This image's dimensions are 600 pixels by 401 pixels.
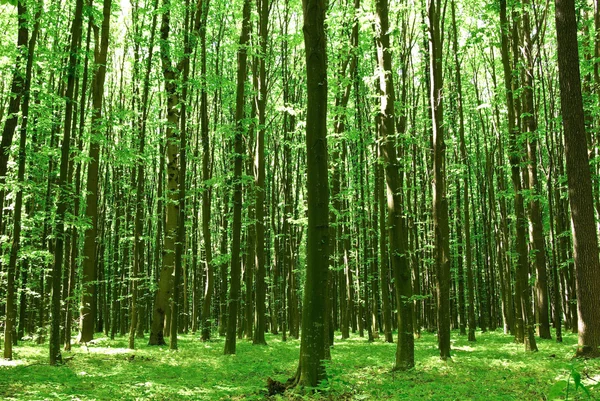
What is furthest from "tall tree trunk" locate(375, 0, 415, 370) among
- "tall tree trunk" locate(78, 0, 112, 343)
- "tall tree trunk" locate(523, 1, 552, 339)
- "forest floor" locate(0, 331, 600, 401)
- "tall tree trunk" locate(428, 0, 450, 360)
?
"tall tree trunk" locate(78, 0, 112, 343)

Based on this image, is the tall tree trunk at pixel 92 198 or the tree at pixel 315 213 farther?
the tall tree trunk at pixel 92 198

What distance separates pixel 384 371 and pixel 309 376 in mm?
5025

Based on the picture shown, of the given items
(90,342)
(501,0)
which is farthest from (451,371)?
(90,342)

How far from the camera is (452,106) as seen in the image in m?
25.1

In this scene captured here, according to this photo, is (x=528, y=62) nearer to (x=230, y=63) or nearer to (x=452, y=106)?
(x=452, y=106)

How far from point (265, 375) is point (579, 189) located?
8325 mm

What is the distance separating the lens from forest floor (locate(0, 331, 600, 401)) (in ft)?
27.0

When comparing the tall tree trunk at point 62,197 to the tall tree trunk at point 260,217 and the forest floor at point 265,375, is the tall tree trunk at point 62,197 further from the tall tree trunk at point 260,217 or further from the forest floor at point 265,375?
the tall tree trunk at point 260,217

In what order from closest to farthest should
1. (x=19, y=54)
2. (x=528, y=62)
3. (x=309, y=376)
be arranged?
(x=309, y=376), (x=19, y=54), (x=528, y=62)

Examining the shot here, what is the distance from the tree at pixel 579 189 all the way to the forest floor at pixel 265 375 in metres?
0.85

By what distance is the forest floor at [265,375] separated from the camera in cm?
822

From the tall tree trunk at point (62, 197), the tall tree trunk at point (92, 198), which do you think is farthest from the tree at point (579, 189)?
the tall tree trunk at point (92, 198)

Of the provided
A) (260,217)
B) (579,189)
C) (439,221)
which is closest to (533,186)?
(439,221)

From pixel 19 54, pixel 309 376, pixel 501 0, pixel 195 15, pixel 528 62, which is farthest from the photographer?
pixel 195 15
